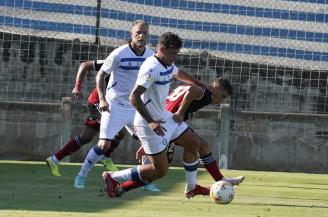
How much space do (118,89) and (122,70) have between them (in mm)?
250

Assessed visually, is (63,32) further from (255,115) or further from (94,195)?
(94,195)

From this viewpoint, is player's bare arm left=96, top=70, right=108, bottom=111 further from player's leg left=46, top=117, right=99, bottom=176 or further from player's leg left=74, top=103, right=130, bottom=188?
player's leg left=46, top=117, right=99, bottom=176

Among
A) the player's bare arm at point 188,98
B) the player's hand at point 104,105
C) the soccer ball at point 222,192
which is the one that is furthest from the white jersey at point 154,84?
the player's hand at point 104,105

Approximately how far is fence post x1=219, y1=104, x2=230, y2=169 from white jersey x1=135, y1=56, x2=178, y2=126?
7.47 meters

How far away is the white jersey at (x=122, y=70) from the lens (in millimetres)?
12516

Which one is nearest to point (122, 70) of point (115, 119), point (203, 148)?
point (115, 119)

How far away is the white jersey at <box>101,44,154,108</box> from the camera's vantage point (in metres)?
12.5

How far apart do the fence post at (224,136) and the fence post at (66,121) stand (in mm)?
2693

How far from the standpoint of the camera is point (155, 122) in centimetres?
1016

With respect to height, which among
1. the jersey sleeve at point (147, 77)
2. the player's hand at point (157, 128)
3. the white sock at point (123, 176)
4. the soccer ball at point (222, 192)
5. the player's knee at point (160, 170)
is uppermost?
the jersey sleeve at point (147, 77)

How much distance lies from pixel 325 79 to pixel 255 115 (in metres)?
1.63

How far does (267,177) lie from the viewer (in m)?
16.0

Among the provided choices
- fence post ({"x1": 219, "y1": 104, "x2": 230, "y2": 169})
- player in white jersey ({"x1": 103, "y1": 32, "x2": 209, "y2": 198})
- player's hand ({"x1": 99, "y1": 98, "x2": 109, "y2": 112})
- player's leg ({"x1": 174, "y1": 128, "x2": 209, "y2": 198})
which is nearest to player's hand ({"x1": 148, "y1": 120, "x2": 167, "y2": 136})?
player in white jersey ({"x1": 103, "y1": 32, "x2": 209, "y2": 198})

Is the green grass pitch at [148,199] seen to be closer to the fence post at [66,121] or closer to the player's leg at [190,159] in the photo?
the player's leg at [190,159]
